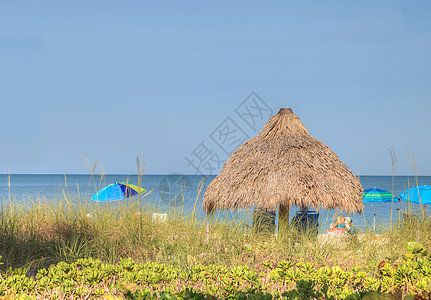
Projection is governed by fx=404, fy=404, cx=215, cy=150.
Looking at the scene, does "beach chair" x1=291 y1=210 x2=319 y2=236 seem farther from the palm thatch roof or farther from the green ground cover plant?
the green ground cover plant

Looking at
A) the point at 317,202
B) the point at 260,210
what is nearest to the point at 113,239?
the point at 260,210

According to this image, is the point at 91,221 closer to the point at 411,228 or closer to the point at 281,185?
the point at 281,185

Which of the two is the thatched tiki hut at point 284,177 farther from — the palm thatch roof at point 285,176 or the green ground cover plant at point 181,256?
the green ground cover plant at point 181,256

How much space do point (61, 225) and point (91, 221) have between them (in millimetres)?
525

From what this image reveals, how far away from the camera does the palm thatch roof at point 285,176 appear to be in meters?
7.83

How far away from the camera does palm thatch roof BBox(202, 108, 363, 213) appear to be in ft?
25.7

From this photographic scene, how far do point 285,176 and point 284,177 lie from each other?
3 cm

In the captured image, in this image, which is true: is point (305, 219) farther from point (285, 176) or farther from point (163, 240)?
point (163, 240)

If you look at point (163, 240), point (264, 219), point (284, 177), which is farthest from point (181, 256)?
point (284, 177)

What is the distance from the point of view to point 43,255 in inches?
236

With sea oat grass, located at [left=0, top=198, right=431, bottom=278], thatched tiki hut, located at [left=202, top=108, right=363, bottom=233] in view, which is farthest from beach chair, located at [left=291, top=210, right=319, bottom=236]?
sea oat grass, located at [left=0, top=198, right=431, bottom=278]

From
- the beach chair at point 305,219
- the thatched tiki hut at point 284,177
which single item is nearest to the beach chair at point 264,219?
the thatched tiki hut at point 284,177

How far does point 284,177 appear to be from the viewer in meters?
7.92

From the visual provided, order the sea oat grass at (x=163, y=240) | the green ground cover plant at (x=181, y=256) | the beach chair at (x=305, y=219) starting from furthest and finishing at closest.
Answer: the beach chair at (x=305, y=219) → the sea oat grass at (x=163, y=240) → the green ground cover plant at (x=181, y=256)
